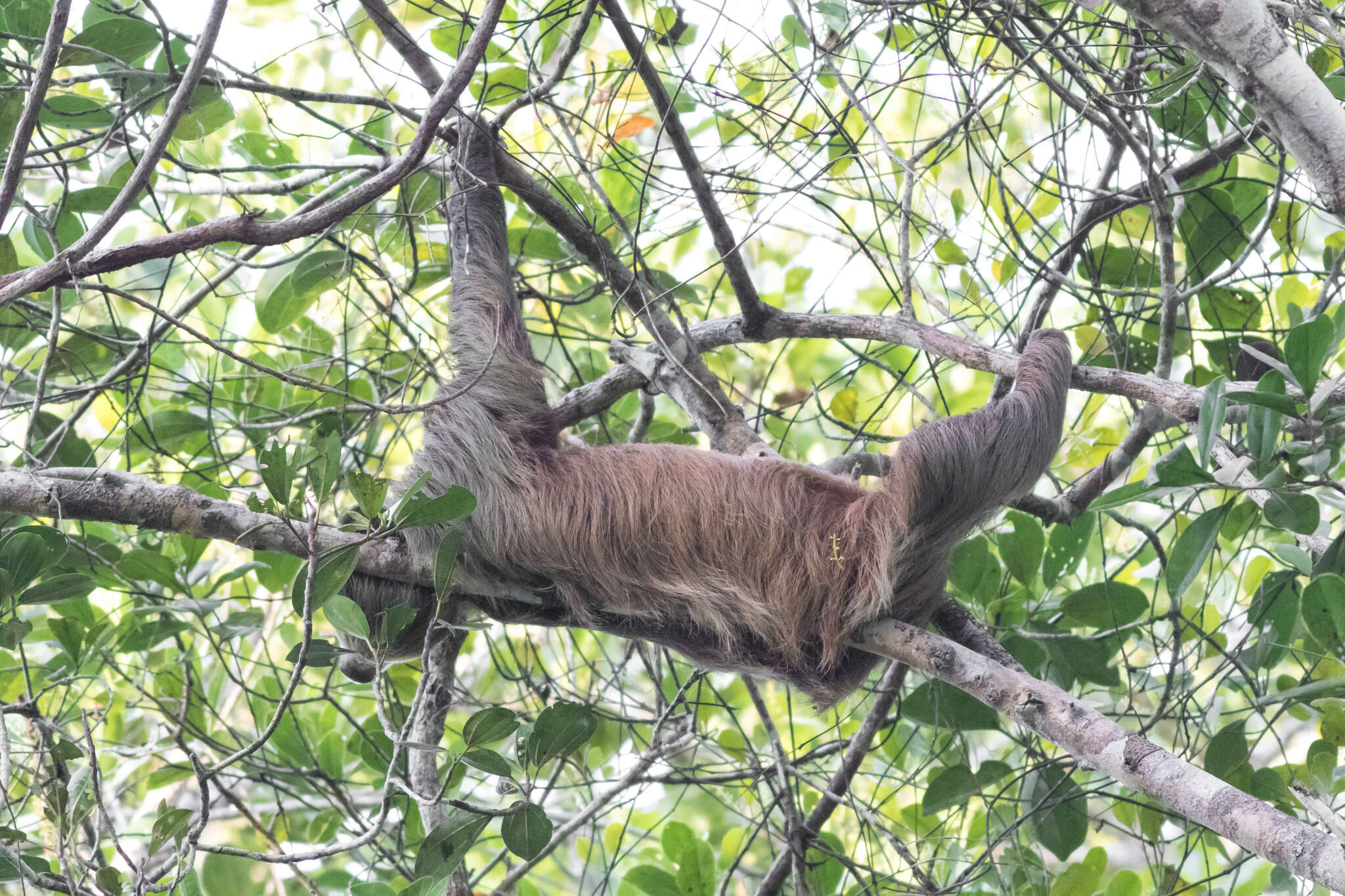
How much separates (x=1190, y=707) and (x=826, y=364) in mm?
2937

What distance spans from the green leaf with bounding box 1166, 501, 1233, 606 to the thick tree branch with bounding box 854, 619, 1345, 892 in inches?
16.4

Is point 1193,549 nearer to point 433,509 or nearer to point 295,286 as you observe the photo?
point 433,509

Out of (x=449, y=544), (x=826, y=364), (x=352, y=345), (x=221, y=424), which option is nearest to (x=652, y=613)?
(x=449, y=544)

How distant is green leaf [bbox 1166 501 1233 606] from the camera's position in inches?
107

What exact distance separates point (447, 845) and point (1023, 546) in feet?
7.96

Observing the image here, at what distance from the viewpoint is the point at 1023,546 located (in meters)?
4.07

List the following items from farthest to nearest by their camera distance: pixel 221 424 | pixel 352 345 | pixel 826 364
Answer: pixel 826 364 → pixel 352 345 → pixel 221 424

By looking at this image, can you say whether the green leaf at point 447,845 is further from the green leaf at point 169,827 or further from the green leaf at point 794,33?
the green leaf at point 794,33

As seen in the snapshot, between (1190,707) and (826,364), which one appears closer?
(1190,707)

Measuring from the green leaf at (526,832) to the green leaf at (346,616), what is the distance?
778 millimetres

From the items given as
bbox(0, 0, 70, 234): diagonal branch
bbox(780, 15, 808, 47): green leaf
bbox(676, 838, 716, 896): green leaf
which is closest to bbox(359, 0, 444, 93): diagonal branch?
bbox(0, 0, 70, 234): diagonal branch

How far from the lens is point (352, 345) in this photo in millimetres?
5520

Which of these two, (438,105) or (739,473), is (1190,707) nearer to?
(739,473)

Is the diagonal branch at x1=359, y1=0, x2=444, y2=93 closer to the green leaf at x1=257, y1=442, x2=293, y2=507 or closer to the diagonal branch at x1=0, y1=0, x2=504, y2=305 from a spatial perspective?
the diagonal branch at x1=0, y1=0, x2=504, y2=305
